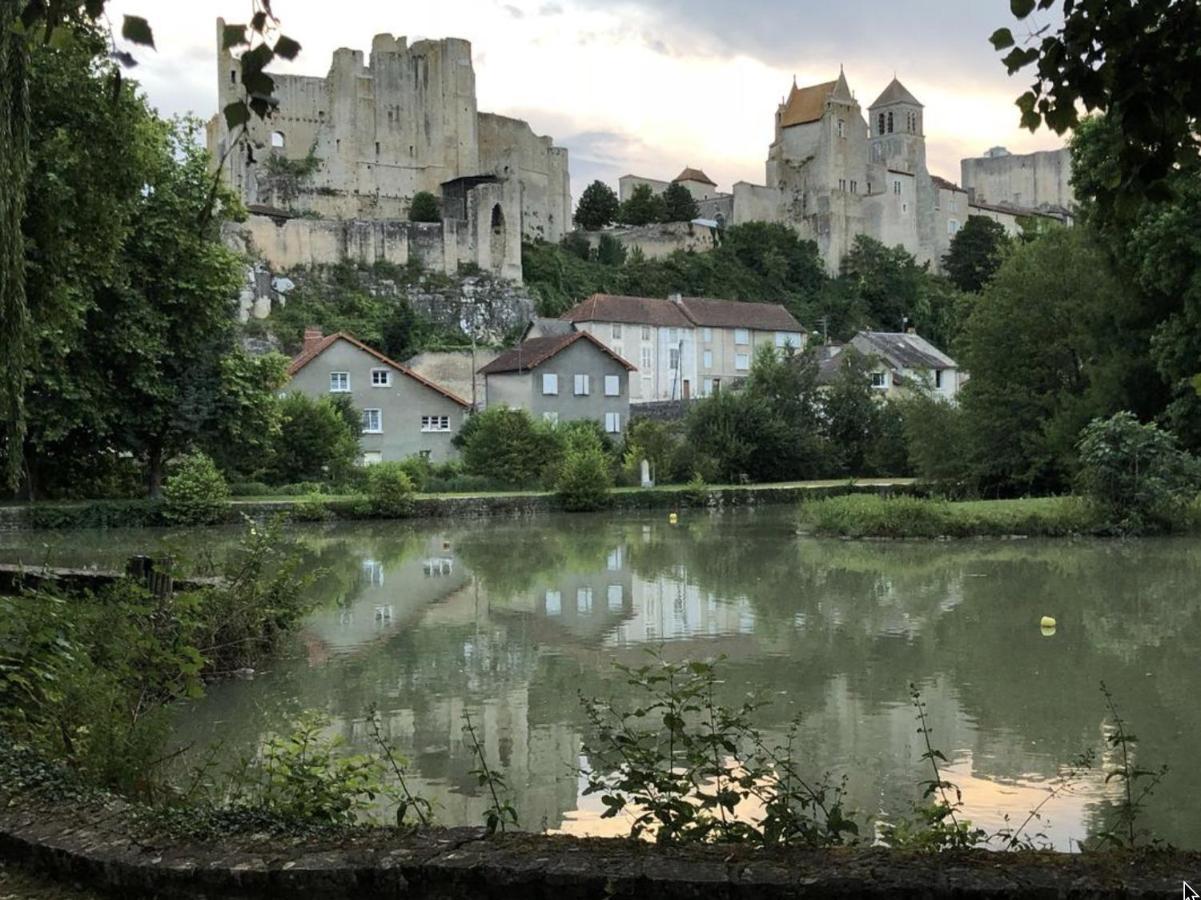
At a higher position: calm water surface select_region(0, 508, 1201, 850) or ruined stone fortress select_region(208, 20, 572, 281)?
ruined stone fortress select_region(208, 20, 572, 281)

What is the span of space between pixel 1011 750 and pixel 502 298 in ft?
220

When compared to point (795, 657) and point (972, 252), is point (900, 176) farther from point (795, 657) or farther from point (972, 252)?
point (795, 657)

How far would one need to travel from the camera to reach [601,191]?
94312 mm

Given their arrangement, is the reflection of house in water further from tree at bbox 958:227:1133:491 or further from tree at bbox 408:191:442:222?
tree at bbox 408:191:442:222

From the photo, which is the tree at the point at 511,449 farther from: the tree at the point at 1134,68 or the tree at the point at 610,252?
the tree at the point at 610,252

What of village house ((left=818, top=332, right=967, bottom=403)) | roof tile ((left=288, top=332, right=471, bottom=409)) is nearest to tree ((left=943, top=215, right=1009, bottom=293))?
village house ((left=818, top=332, right=967, bottom=403))

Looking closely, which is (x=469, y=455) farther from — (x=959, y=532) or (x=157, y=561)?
(x=157, y=561)

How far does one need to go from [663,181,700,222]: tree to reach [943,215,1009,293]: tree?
70.6ft

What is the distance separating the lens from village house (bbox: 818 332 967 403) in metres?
56.0

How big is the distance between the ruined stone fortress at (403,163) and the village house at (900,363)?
979 inches

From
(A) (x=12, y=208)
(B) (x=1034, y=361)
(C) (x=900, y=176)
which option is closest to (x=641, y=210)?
(C) (x=900, y=176)

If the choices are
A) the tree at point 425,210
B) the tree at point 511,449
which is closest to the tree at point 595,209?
the tree at point 425,210

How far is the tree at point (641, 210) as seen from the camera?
304 feet

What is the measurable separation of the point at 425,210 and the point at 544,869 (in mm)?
79681
